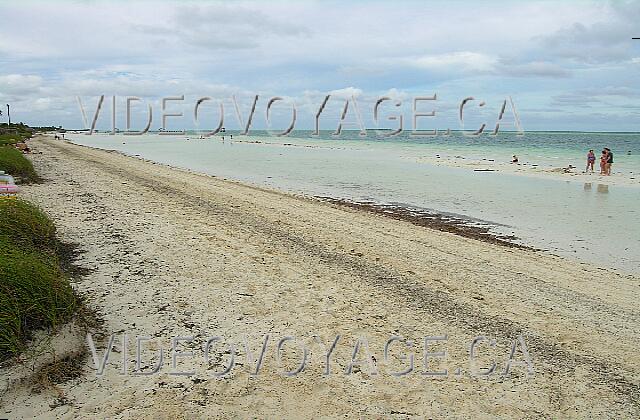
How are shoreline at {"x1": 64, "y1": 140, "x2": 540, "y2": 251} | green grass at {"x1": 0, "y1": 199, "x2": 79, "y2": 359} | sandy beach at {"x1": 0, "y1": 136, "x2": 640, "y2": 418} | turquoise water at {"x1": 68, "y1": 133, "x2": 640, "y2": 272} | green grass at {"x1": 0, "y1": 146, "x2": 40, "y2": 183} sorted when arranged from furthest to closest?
green grass at {"x1": 0, "y1": 146, "x2": 40, "y2": 183}
shoreline at {"x1": 64, "y1": 140, "x2": 540, "y2": 251}
turquoise water at {"x1": 68, "y1": 133, "x2": 640, "y2": 272}
green grass at {"x1": 0, "y1": 199, "x2": 79, "y2": 359}
sandy beach at {"x1": 0, "y1": 136, "x2": 640, "y2": 418}

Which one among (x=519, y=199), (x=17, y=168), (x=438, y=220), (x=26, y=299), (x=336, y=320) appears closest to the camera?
(x=26, y=299)

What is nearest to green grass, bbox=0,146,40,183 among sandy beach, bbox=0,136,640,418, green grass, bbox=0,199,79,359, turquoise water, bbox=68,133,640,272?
sandy beach, bbox=0,136,640,418

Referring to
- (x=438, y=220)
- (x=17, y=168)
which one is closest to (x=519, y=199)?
(x=438, y=220)

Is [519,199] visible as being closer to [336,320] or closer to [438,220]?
[438,220]

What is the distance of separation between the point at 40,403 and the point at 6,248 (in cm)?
222

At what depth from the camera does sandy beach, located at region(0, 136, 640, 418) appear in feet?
12.9

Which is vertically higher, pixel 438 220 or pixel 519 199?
pixel 519 199

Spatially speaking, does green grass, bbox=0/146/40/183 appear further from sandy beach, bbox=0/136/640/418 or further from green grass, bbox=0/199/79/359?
green grass, bbox=0/199/79/359

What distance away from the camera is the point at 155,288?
20.3ft

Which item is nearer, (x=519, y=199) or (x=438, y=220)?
(x=438, y=220)

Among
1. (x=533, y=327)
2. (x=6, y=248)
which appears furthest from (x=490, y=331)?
(x=6, y=248)

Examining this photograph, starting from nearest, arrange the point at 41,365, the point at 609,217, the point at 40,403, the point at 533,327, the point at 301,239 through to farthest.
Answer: the point at 40,403 → the point at 41,365 → the point at 533,327 → the point at 301,239 → the point at 609,217

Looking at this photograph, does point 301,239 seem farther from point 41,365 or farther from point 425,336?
point 41,365

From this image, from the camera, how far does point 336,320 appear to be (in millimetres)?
5484
